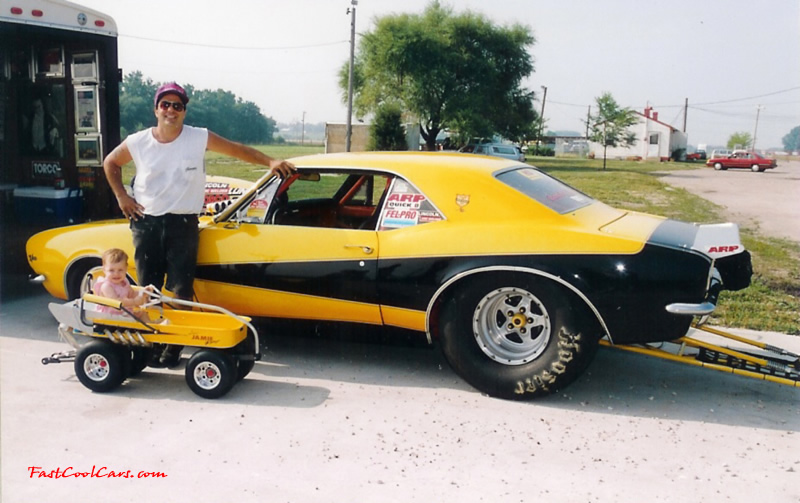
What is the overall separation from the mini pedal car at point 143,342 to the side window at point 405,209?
3.67 ft

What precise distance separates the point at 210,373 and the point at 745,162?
49.7 meters

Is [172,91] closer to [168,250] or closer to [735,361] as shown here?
[168,250]

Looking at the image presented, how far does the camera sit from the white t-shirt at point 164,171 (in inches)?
174

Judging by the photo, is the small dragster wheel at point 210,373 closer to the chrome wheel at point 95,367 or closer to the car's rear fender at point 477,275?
the chrome wheel at point 95,367

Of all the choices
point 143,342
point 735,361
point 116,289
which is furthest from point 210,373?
point 735,361

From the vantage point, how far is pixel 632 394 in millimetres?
4453

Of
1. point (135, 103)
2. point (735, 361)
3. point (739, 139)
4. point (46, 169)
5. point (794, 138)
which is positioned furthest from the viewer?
point (739, 139)

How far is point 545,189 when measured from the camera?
468cm

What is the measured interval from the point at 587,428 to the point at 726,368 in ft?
3.15

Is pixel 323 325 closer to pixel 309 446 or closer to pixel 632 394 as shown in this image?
pixel 309 446

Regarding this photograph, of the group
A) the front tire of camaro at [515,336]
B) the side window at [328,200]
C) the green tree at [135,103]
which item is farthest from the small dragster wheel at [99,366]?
the green tree at [135,103]

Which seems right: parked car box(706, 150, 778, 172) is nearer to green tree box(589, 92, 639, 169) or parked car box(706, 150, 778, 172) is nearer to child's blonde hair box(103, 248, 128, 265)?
green tree box(589, 92, 639, 169)

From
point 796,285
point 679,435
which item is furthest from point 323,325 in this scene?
point 796,285

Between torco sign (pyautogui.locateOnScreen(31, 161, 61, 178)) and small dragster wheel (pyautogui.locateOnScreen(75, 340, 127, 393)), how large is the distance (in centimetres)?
387
